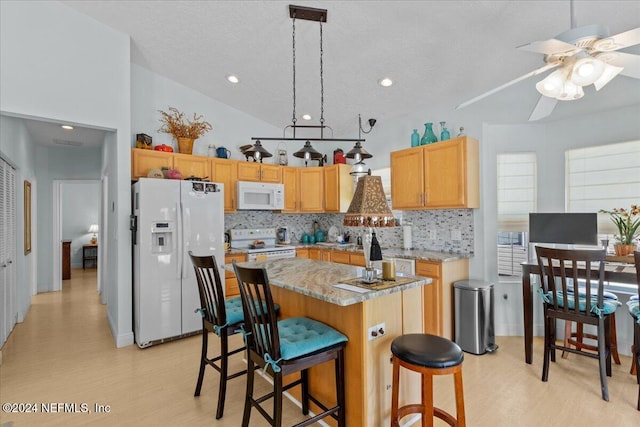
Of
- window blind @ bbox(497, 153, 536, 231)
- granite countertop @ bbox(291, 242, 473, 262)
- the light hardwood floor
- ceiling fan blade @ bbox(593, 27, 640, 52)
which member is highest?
ceiling fan blade @ bbox(593, 27, 640, 52)

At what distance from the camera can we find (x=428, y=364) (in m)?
1.58

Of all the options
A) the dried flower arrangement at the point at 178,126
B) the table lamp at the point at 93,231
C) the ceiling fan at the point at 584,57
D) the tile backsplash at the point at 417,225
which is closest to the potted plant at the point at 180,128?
the dried flower arrangement at the point at 178,126

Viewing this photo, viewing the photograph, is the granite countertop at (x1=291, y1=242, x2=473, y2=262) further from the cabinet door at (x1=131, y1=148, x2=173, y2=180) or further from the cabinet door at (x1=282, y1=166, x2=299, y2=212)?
the cabinet door at (x1=131, y1=148, x2=173, y2=180)

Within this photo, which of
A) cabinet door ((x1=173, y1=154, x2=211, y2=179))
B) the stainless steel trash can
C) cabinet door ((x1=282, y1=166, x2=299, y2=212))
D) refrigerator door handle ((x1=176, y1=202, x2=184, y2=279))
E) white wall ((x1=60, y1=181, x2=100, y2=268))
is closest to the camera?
the stainless steel trash can

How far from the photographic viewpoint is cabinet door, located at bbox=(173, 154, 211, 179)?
413 centimetres

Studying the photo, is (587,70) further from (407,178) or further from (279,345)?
(407,178)

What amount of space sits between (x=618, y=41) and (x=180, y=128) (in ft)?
14.4

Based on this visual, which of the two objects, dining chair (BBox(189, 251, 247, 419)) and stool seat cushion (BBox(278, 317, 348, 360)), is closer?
stool seat cushion (BBox(278, 317, 348, 360))

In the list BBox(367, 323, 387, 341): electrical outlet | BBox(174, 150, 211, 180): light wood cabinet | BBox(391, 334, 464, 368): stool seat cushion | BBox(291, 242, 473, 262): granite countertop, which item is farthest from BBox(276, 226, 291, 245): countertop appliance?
BBox(391, 334, 464, 368): stool seat cushion

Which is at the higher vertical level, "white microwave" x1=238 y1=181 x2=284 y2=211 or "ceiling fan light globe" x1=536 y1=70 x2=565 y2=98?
"ceiling fan light globe" x1=536 y1=70 x2=565 y2=98

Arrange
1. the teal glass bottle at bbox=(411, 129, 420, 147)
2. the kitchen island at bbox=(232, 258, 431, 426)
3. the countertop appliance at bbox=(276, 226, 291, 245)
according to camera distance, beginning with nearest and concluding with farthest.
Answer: the kitchen island at bbox=(232, 258, 431, 426) < the teal glass bottle at bbox=(411, 129, 420, 147) < the countertop appliance at bbox=(276, 226, 291, 245)

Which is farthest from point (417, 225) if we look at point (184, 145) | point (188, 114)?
point (188, 114)

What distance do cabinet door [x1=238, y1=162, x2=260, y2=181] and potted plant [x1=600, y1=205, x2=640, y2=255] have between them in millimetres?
4233

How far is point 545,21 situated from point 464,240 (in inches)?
88.8
